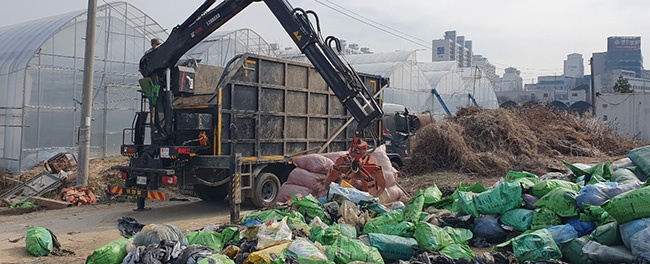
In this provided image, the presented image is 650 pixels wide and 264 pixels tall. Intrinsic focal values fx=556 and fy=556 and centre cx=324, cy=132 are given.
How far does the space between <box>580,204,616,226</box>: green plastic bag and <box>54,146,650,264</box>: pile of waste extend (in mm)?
10

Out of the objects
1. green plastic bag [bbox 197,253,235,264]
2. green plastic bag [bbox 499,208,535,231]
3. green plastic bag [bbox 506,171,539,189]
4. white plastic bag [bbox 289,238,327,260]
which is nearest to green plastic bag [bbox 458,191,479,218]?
green plastic bag [bbox 499,208,535,231]

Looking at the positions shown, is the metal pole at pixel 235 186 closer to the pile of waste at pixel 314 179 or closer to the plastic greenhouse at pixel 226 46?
the pile of waste at pixel 314 179

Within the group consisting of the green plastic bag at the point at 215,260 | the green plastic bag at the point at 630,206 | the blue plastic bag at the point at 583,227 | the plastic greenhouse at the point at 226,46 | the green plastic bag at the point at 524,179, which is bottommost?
the green plastic bag at the point at 215,260

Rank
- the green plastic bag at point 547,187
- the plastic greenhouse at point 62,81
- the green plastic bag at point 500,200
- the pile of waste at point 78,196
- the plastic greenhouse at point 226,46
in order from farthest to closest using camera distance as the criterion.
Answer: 1. the plastic greenhouse at point 226,46
2. the plastic greenhouse at point 62,81
3. the pile of waste at point 78,196
4. the green plastic bag at point 547,187
5. the green plastic bag at point 500,200

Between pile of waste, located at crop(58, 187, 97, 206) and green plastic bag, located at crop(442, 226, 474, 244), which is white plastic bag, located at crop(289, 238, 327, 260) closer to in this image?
green plastic bag, located at crop(442, 226, 474, 244)

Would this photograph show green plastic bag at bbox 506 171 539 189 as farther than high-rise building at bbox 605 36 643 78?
No

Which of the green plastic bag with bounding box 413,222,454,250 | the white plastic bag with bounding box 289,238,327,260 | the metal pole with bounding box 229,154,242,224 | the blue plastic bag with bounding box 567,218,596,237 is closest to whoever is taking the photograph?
the white plastic bag with bounding box 289,238,327,260

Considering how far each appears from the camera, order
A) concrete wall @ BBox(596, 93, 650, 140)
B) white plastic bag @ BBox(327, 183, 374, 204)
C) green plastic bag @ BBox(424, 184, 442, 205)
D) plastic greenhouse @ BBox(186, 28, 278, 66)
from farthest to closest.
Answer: concrete wall @ BBox(596, 93, 650, 140)
plastic greenhouse @ BBox(186, 28, 278, 66)
green plastic bag @ BBox(424, 184, 442, 205)
white plastic bag @ BBox(327, 183, 374, 204)

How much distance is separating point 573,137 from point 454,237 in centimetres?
1235

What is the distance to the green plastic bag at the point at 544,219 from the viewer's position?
241 inches

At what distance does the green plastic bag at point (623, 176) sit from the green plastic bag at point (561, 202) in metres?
1.10

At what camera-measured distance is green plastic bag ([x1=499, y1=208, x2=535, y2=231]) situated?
248 inches

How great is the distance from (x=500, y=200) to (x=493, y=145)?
7.38m

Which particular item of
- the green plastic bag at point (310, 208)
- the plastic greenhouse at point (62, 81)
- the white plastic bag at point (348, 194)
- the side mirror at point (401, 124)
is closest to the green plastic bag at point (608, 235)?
the white plastic bag at point (348, 194)
